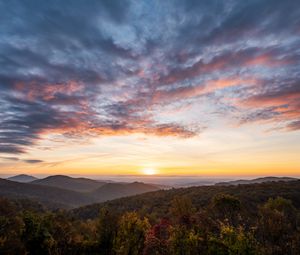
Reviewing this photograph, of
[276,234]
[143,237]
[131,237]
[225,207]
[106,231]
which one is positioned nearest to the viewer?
[276,234]

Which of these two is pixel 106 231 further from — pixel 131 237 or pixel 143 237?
pixel 143 237

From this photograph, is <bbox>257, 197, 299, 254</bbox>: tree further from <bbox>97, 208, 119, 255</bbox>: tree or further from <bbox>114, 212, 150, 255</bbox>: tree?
<bbox>97, 208, 119, 255</bbox>: tree

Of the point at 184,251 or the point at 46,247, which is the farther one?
the point at 46,247

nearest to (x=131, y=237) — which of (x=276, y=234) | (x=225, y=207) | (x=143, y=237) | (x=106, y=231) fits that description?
(x=143, y=237)

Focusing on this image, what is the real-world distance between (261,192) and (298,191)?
11318mm

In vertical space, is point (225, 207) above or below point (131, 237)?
above

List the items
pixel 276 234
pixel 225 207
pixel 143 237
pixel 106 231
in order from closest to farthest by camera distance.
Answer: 1. pixel 276 234
2. pixel 143 237
3. pixel 106 231
4. pixel 225 207

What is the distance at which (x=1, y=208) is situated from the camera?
2917 centimetres

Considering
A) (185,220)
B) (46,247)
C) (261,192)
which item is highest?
(261,192)

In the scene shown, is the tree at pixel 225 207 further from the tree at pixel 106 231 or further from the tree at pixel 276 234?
the tree at pixel 106 231

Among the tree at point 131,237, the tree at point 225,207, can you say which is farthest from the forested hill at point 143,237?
the tree at point 225,207

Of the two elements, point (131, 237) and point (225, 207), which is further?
point (225, 207)

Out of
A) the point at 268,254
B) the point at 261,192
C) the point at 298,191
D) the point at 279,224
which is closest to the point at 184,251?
the point at 268,254

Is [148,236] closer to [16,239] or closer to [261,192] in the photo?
[16,239]
